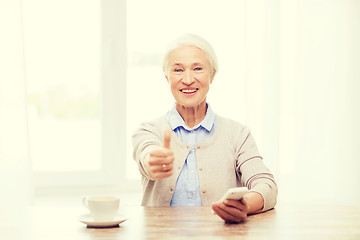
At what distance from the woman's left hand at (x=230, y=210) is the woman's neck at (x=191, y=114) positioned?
54 cm

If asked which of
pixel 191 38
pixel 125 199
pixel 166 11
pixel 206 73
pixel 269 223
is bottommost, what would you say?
pixel 125 199

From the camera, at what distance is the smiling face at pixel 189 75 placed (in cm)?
203

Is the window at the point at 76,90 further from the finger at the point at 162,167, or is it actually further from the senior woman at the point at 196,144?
the finger at the point at 162,167

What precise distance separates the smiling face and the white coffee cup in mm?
608

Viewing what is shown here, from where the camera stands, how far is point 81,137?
10.5ft

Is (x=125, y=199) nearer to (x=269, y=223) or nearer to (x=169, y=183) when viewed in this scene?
(x=169, y=183)

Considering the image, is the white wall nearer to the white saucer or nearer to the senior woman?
the senior woman

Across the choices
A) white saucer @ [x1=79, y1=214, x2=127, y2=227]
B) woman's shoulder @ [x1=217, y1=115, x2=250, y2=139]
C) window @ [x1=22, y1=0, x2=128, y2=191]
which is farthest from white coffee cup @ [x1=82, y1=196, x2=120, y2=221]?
window @ [x1=22, y1=0, x2=128, y2=191]

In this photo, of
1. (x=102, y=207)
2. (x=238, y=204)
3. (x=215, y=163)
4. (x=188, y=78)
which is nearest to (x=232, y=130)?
(x=215, y=163)

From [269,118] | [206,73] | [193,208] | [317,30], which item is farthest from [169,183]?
[317,30]

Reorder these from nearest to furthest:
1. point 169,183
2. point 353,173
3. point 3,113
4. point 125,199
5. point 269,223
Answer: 1. point 269,223
2. point 169,183
3. point 3,113
4. point 125,199
5. point 353,173

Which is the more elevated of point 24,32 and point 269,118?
point 24,32

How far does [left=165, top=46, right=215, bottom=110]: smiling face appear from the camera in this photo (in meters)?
2.03

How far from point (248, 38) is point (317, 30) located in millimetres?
424
